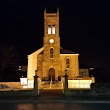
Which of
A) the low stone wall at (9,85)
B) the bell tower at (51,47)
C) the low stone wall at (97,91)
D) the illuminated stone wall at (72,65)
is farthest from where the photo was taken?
the illuminated stone wall at (72,65)

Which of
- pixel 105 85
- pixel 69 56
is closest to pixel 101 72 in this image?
pixel 69 56

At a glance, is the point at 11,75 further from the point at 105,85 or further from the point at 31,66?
the point at 105,85

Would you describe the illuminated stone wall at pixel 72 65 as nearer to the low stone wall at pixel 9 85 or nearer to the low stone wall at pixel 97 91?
the low stone wall at pixel 9 85

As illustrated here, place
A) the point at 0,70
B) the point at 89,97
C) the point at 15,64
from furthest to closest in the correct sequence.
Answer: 1. the point at 15,64
2. the point at 0,70
3. the point at 89,97

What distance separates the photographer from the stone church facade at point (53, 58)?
55.6 m

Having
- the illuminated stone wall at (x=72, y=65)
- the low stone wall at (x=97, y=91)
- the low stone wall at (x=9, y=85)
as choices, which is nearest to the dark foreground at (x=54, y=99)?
the low stone wall at (x=97, y=91)

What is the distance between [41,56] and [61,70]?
16.5ft

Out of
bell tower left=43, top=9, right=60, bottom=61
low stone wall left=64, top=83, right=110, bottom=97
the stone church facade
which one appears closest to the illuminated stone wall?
the stone church facade

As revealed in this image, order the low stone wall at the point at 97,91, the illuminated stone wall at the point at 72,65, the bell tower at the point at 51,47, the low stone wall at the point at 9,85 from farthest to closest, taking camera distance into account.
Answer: the illuminated stone wall at the point at 72,65, the bell tower at the point at 51,47, the low stone wall at the point at 9,85, the low stone wall at the point at 97,91

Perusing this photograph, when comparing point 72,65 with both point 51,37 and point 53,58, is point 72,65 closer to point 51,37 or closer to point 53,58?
point 53,58

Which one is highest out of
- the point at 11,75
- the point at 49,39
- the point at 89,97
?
the point at 49,39

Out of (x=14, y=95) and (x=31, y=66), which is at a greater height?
(x=31, y=66)

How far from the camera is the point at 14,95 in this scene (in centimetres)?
3059

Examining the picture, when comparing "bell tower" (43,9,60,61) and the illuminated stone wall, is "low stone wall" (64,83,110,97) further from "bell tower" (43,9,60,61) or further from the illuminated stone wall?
"bell tower" (43,9,60,61)
